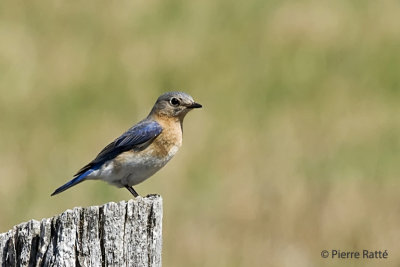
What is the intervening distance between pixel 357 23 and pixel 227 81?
350cm

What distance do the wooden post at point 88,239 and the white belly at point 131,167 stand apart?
280 centimetres

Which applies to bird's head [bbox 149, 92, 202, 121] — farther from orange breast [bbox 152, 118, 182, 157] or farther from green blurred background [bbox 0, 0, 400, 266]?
green blurred background [bbox 0, 0, 400, 266]

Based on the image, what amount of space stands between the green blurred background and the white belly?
2.15 meters

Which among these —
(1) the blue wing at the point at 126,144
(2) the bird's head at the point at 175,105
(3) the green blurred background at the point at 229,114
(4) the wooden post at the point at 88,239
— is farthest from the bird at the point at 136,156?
(4) the wooden post at the point at 88,239

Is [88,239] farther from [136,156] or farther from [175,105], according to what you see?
[175,105]

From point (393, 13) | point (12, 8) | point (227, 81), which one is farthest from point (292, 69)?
point (12, 8)

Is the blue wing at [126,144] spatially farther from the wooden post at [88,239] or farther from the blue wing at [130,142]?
the wooden post at [88,239]

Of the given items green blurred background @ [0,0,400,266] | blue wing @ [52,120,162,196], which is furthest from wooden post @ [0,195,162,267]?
green blurred background @ [0,0,400,266]

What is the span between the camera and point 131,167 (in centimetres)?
759

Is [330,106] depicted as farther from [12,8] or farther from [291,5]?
[12,8]

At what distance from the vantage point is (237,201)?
35.3 ft

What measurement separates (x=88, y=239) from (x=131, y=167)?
9.74ft

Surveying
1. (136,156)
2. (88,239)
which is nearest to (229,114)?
(136,156)

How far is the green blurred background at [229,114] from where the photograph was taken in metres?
10.2
